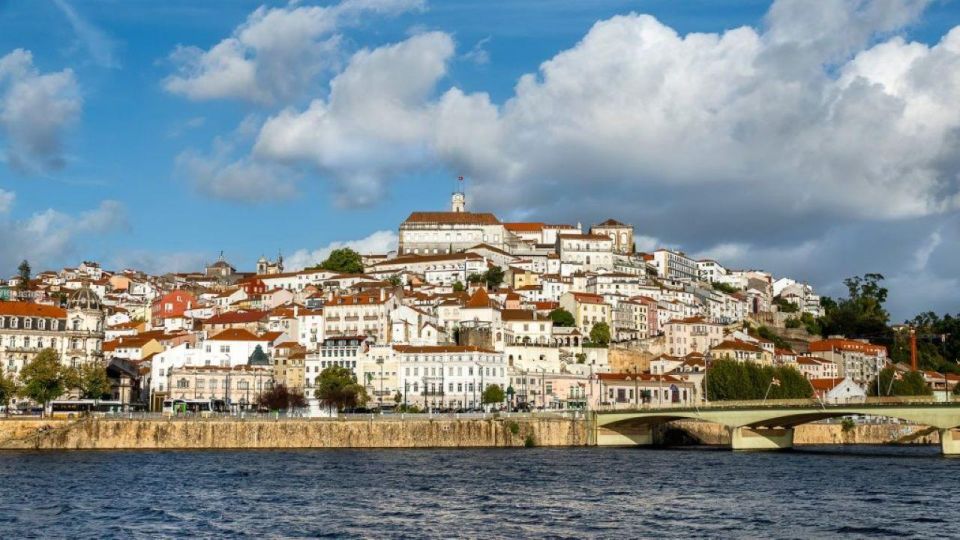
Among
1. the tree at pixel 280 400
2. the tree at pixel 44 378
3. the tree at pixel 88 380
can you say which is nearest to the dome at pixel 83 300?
the tree at pixel 88 380

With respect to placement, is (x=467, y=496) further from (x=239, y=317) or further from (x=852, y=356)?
(x=852, y=356)

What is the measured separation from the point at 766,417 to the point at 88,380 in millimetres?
48476

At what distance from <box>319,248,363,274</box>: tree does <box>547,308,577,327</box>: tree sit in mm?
40810

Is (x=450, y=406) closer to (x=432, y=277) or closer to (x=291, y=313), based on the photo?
(x=291, y=313)

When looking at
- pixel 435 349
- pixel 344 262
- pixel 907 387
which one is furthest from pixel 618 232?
pixel 435 349

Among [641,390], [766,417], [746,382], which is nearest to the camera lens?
[766,417]

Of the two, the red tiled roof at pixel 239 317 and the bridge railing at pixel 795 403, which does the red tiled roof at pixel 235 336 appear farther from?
the bridge railing at pixel 795 403

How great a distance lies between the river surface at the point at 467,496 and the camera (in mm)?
40656

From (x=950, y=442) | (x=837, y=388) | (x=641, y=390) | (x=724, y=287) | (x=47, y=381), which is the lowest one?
(x=950, y=442)

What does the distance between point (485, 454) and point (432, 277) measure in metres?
80.4

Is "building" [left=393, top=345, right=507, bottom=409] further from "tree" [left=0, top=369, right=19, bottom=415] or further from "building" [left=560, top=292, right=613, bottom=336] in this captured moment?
"tree" [left=0, top=369, right=19, bottom=415]

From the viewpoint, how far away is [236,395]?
10325 cm

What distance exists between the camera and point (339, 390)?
3674 inches

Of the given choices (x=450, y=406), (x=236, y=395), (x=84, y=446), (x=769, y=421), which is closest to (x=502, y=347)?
(x=450, y=406)
